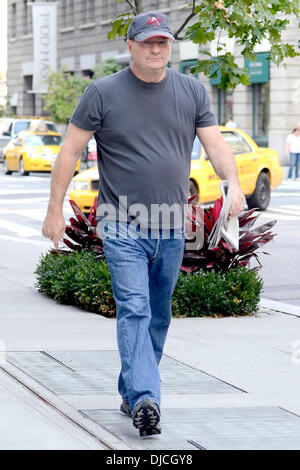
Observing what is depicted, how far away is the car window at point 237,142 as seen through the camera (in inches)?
856

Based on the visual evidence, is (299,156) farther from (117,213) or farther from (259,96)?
(117,213)

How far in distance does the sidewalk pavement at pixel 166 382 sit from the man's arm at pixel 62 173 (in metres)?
1.02

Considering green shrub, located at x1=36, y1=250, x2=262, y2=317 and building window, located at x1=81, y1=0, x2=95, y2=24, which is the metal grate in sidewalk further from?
building window, located at x1=81, y1=0, x2=95, y2=24

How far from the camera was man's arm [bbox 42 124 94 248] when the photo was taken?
5746 millimetres

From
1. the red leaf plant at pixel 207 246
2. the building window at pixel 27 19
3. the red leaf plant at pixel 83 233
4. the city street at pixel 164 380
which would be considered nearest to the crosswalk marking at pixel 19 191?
the city street at pixel 164 380

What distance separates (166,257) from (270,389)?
4.65 ft

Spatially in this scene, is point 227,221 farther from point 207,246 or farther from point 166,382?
point 207,246

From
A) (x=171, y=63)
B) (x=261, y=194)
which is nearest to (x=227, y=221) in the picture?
(x=261, y=194)


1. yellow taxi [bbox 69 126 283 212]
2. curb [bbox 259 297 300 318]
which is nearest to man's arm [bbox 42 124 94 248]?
curb [bbox 259 297 300 318]

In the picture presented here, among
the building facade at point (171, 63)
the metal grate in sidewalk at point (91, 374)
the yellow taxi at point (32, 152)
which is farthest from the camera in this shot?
the building facade at point (171, 63)

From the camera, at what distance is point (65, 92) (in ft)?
147

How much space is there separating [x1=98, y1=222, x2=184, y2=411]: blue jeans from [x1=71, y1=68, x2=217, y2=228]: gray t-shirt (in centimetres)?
11

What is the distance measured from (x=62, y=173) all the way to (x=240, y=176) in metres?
15.9

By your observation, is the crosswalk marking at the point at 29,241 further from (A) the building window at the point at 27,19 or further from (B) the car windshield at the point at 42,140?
(A) the building window at the point at 27,19
